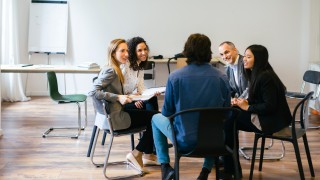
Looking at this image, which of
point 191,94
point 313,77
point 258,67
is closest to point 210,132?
point 191,94

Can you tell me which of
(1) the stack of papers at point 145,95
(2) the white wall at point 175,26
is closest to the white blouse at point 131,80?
(1) the stack of papers at point 145,95

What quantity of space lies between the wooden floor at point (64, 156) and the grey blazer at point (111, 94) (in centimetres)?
52

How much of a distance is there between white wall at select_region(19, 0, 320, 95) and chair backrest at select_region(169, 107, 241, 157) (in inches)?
199

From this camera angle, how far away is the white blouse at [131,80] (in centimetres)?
377

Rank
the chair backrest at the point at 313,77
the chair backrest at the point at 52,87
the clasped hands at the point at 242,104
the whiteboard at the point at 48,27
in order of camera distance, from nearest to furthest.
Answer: the clasped hands at the point at 242,104 → the chair backrest at the point at 52,87 → the chair backrest at the point at 313,77 → the whiteboard at the point at 48,27

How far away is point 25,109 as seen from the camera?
20.9 ft

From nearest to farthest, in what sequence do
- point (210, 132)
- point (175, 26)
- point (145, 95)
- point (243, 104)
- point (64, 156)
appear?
point (210, 132) < point (243, 104) < point (145, 95) < point (64, 156) < point (175, 26)

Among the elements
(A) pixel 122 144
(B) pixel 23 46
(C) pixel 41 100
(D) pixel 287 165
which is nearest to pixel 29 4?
(B) pixel 23 46

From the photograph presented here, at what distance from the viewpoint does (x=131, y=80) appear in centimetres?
381

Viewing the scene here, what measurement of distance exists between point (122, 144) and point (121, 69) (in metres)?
1.09

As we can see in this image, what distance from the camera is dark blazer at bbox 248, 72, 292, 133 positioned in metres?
3.10

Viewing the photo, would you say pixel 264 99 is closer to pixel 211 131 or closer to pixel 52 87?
pixel 211 131

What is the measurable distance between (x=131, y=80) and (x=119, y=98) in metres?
0.50

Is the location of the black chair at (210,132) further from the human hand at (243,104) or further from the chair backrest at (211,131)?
the human hand at (243,104)
